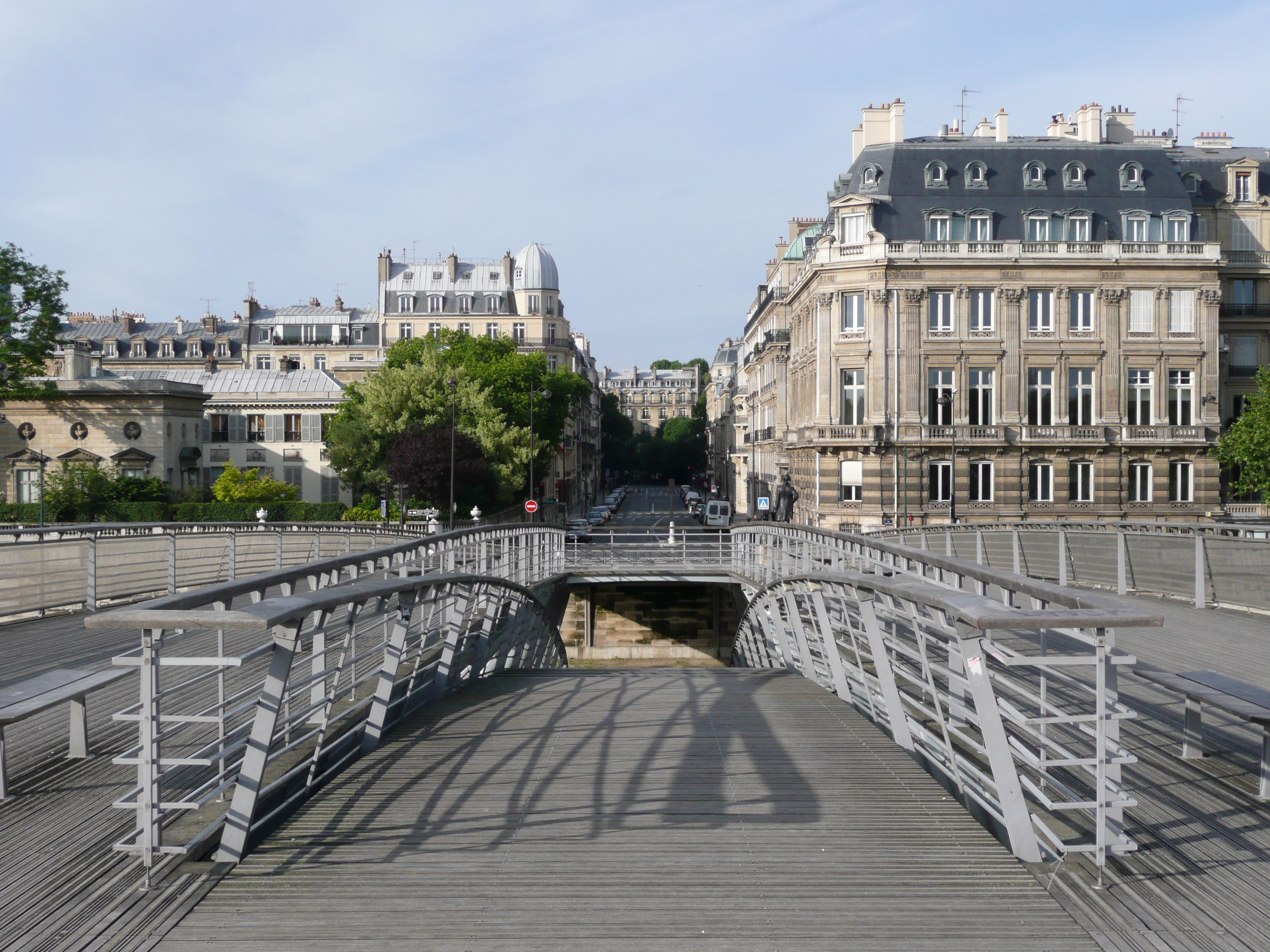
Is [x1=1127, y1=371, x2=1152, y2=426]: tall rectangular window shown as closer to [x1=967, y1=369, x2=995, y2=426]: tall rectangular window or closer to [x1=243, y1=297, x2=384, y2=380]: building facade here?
[x1=967, y1=369, x2=995, y2=426]: tall rectangular window

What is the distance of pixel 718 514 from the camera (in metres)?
61.2

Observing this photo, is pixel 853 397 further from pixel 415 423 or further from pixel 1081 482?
pixel 415 423

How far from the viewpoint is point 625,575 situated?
1161 inches

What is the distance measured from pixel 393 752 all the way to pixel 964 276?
41.0 metres

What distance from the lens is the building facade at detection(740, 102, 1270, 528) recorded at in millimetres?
43594

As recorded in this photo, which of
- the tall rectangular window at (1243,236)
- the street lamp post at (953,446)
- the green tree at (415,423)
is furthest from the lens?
the green tree at (415,423)

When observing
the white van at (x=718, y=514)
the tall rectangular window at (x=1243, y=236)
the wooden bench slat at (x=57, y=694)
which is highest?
the tall rectangular window at (x=1243, y=236)

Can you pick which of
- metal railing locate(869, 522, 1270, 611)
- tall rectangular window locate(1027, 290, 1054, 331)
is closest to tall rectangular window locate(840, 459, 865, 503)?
tall rectangular window locate(1027, 290, 1054, 331)

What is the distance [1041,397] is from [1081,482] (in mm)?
3935

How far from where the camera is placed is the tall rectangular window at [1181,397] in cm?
4450

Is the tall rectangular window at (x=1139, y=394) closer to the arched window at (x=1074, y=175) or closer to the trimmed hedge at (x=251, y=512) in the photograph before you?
the arched window at (x=1074, y=175)

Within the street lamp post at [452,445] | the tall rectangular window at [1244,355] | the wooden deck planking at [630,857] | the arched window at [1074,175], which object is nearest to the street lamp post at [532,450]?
the street lamp post at [452,445]

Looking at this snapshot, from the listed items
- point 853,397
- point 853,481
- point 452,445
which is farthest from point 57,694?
point 853,397

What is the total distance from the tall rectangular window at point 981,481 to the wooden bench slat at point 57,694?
40.6 m
